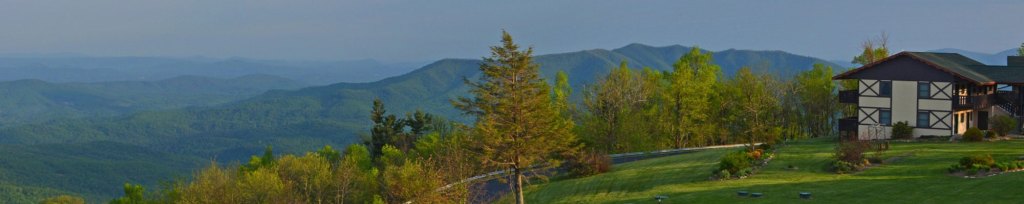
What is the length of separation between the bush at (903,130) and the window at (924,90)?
229cm

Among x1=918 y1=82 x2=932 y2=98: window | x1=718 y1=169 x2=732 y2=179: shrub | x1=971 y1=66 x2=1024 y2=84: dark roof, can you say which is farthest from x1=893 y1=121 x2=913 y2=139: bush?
x1=718 y1=169 x2=732 y2=179: shrub

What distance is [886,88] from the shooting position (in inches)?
2259

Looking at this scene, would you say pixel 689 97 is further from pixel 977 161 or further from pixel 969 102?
pixel 977 161

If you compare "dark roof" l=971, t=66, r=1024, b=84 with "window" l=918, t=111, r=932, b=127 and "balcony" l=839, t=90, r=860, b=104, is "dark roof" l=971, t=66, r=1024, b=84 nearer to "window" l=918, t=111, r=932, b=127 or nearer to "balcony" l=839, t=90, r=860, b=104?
"window" l=918, t=111, r=932, b=127

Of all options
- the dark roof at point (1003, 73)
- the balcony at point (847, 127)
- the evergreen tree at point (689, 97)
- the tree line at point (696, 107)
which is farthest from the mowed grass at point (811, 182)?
the tree line at point (696, 107)

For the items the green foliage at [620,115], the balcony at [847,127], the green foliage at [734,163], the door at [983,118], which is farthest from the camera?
the green foliage at [620,115]

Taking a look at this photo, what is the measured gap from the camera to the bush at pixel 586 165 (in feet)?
171

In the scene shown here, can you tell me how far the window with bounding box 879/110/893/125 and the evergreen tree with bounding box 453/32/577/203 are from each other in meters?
26.6

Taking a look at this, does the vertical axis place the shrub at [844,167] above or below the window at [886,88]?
below

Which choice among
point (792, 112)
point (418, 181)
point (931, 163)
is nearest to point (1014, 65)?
point (792, 112)

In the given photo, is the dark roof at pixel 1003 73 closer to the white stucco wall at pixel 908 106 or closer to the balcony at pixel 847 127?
the white stucco wall at pixel 908 106

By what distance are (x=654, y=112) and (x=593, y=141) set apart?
6.84 metres

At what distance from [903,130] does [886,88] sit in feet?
11.0

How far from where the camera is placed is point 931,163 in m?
39.7
